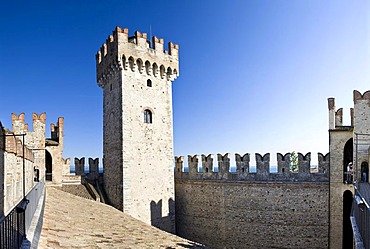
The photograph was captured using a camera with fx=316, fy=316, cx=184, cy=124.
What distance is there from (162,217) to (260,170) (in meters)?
5.88

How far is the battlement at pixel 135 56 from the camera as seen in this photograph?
16125 millimetres

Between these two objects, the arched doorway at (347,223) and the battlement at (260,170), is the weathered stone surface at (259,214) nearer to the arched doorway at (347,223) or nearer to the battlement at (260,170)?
the battlement at (260,170)

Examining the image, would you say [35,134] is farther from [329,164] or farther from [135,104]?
[329,164]

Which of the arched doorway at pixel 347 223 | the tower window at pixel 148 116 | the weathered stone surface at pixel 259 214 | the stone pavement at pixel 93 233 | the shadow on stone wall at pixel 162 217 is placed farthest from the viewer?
the tower window at pixel 148 116

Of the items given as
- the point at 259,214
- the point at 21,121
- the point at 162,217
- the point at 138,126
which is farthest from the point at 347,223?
the point at 21,121

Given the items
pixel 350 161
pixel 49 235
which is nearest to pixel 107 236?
pixel 49 235

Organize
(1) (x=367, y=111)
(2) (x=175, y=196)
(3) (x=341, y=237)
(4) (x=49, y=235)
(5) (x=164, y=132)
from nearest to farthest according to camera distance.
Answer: (4) (x=49, y=235) → (1) (x=367, y=111) → (3) (x=341, y=237) → (5) (x=164, y=132) → (2) (x=175, y=196)

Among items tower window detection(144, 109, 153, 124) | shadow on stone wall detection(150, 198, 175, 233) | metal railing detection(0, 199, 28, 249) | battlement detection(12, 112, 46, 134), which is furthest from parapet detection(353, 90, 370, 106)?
battlement detection(12, 112, 46, 134)

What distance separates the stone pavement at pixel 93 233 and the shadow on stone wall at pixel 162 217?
597 centimetres

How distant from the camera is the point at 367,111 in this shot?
12375 mm

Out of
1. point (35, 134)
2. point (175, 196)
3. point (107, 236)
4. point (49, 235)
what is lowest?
point (175, 196)

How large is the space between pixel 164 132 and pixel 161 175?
2.38 meters

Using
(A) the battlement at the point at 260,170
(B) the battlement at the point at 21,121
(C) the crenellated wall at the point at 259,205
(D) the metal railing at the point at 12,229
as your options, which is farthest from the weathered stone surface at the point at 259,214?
(D) the metal railing at the point at 12,229

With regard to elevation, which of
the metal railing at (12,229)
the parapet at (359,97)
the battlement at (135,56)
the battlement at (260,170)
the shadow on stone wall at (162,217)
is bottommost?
the shadow on stone wall at (162,217)
